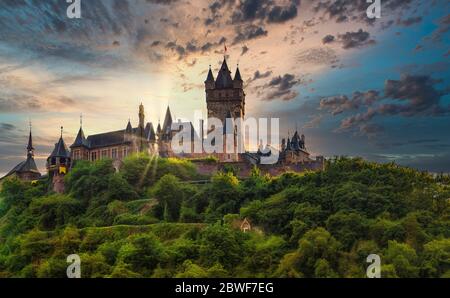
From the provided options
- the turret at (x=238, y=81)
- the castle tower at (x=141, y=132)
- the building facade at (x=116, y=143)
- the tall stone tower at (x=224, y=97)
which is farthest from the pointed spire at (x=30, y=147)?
the turret at (x=238, y=81)

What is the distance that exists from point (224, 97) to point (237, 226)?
2187cm

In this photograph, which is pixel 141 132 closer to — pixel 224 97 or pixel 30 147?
pixel 224 97

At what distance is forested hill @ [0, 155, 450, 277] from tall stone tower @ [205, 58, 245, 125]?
36.6 ft

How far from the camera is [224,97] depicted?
1955 inches

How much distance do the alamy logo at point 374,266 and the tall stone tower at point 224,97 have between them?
88.5 feet

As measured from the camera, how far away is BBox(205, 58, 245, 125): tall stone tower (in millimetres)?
49406

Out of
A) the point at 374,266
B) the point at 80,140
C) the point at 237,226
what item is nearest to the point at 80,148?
the point at 80,140

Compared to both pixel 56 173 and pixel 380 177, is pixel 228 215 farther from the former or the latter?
pixel 56 173

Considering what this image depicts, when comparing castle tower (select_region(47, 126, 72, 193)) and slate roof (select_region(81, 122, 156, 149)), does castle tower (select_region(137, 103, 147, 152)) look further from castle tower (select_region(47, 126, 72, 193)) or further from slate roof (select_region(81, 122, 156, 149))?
castle tower (select_region(47, 126, 72, 193))

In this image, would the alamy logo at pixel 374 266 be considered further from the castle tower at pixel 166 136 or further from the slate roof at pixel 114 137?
the slate roof at pixel 114 137
